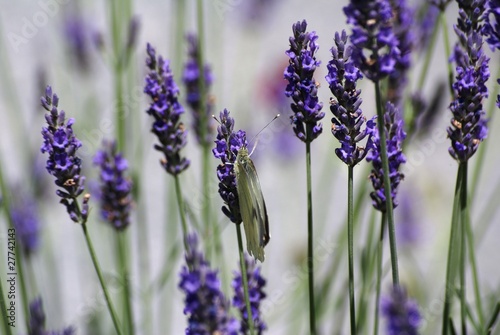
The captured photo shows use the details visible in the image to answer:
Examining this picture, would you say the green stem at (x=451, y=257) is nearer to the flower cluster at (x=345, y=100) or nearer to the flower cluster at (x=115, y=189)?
the flower cluster at (x=345, y=100)

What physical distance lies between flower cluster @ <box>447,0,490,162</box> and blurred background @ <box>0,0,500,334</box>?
69 cm

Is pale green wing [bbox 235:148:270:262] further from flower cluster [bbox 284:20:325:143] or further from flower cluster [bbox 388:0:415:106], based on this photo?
flower cluster [bbox 388:0:415:106]

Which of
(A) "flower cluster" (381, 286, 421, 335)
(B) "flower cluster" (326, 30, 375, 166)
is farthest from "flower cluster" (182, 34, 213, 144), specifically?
(A) "flower cluster" (381, 286, 421, 335)

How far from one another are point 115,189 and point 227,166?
441 mm

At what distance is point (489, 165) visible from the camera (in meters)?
3.71

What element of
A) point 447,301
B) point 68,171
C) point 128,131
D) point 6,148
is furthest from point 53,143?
point 6,148

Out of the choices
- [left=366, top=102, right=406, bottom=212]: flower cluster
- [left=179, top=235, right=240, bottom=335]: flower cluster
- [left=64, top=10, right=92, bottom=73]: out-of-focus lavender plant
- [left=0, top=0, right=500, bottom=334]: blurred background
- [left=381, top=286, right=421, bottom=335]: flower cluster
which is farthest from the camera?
[left=64, top=10, right=92, bottom=73]: out-of-focus lavender plant

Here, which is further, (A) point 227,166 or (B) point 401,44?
(B) point 401,44

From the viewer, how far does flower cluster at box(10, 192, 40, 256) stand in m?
2.04

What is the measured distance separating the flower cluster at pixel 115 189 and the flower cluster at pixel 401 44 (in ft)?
2.02

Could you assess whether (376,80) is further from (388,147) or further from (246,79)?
(246,79)

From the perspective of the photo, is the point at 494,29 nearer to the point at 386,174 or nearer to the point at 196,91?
the point at 386,174

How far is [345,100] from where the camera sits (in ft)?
3.79

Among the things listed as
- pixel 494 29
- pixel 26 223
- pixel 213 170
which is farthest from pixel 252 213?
pixel 213 170
